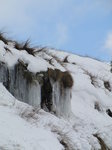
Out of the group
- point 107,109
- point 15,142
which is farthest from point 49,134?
point 107,109

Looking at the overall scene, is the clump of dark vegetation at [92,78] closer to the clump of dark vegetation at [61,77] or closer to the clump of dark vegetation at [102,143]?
the clump of dark vegetation at [61,77]

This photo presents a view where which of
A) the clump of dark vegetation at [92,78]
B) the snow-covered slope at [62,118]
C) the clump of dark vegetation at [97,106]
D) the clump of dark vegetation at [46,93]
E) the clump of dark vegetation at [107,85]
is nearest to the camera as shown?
the snow-covered slope at [62,118]

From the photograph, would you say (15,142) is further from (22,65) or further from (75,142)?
(22,65)

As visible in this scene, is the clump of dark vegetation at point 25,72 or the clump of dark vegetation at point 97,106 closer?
the clump of dark vegetation at point 25,72

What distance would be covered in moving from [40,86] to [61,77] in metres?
0.80

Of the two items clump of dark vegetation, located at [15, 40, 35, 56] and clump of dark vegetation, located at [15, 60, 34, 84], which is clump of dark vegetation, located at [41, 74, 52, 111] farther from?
clump of dark vegetation, located at [15, 40, 35, 56]

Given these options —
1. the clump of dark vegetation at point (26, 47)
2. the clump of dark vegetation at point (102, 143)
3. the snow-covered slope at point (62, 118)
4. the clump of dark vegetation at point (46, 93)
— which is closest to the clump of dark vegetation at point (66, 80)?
the snow-covered slope at point (62, 118)

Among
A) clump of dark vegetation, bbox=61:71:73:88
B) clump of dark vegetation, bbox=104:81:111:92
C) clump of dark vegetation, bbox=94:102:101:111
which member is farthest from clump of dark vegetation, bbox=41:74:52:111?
clump of dark vegetation, bbox=104:81:111:92

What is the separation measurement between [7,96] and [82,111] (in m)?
3.56

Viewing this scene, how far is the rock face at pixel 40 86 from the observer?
25.8 ft

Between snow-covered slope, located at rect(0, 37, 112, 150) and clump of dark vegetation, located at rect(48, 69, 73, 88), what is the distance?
187mm

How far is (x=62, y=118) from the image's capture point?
340 inches

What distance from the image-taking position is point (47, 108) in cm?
849

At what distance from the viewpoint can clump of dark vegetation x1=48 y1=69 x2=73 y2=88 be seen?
8698 mm
